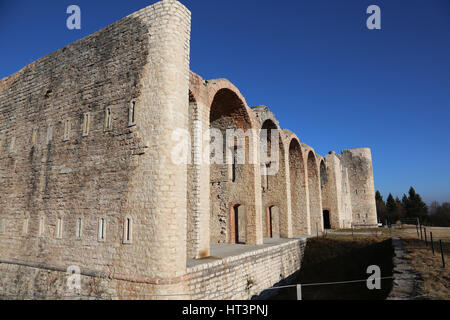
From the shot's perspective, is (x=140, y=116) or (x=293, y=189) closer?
(x=140, y=116)

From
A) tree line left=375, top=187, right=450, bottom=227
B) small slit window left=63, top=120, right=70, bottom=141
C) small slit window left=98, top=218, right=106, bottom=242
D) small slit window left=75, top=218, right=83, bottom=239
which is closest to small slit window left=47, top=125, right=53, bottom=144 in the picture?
small slit window left=63, top=120, right=70, bottom=141

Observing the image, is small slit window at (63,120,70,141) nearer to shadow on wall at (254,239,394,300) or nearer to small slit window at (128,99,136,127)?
small slit window at (128,99,136,127)

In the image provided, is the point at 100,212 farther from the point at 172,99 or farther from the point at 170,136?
the point at 172,99

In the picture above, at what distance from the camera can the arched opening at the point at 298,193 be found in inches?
783

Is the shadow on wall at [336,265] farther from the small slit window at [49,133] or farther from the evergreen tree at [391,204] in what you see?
the evergreen tree at [391,204]

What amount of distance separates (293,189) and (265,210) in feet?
9.98

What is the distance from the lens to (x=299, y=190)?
20.2 m

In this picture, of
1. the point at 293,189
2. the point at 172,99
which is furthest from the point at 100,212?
the point at 293,189

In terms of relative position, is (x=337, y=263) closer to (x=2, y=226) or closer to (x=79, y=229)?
(x=79, y=229)

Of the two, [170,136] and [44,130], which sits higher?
[44,130]

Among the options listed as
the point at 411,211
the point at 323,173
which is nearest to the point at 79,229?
the point at 323,173

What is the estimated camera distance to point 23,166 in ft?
34.6

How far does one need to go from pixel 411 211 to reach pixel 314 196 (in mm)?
37244
